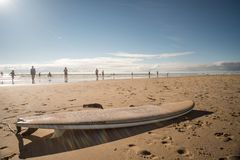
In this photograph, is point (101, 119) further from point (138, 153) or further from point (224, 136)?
point (224, 136)

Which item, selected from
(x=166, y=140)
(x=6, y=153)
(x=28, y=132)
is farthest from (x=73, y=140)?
(x=166, y=140)

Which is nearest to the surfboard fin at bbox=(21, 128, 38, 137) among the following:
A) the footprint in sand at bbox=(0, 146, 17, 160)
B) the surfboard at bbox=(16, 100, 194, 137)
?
the surfboard at bbox=(16, 100, 194, 137)

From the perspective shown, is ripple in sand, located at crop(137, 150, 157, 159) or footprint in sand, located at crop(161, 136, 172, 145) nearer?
ripple in sand, located at crop(137, 150, 157, 159)

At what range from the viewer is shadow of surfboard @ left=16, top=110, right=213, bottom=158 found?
3078mm

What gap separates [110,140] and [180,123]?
1.86 metres

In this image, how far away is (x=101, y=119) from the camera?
3.71 m

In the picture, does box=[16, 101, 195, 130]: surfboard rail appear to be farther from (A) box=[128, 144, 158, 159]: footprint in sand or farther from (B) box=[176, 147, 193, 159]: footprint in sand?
(B) box=[176, 147, 193, 159]: footprint in sand

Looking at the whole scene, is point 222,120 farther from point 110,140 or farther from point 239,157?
point 110,140

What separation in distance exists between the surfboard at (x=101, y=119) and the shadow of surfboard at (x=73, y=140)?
5.6 inches

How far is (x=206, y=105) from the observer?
631 cm

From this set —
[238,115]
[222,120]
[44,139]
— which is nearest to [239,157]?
[222,120]

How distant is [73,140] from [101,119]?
64cm

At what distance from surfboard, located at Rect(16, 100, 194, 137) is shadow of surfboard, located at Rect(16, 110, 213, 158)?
142 millimetres

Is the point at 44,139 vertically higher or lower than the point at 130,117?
lower
